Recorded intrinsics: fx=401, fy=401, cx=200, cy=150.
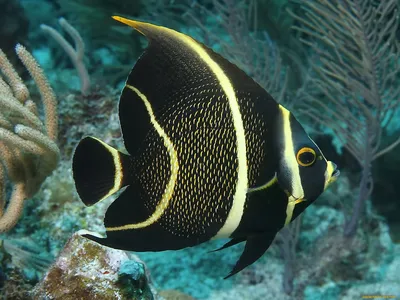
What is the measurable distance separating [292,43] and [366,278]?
252 cm

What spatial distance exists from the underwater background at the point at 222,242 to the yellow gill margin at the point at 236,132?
73 cm

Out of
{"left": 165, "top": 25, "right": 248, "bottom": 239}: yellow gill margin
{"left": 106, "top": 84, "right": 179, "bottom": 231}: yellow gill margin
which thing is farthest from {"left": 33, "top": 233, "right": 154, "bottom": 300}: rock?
{"left": 165, "top": 25, "right": 248, "bottom": 239}: yellow gill margin

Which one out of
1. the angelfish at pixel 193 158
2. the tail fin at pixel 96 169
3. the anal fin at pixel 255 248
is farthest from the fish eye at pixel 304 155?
the tail fin at pixel 96 169

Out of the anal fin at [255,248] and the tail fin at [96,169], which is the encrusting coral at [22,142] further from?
the anal fin at [255,248]

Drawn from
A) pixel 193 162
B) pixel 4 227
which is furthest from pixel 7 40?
pixel 193 162

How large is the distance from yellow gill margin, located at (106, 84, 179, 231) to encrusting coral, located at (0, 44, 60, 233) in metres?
1.19

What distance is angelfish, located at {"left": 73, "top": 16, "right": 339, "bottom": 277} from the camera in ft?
3.49

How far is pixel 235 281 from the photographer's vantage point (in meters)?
3.41

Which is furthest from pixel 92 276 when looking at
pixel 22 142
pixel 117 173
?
pixel 22 142

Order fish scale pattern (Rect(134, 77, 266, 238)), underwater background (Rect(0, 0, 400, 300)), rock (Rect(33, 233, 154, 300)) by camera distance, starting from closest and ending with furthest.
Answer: fish scale pattern (Rect(134, 77, 266, 238))
rock (Rect(33, 233, 154, 300))
underwater background (Rect(0, 0, 400, 300))

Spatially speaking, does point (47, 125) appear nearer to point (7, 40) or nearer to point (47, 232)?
point (47, 232)

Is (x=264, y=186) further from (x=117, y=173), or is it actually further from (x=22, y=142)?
(x=22, y=142)

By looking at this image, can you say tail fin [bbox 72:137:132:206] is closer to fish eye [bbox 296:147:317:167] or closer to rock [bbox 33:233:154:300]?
fish eye [bbox 296:147:317:167]

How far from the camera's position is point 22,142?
2096 mm
